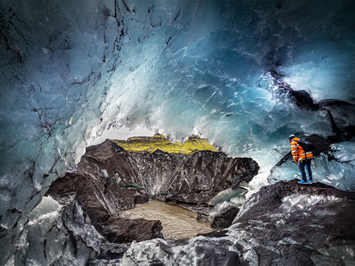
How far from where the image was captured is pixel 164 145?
16.1 metres

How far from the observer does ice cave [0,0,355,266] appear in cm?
205

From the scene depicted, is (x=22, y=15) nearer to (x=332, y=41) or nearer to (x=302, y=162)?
(x=332, y=41)

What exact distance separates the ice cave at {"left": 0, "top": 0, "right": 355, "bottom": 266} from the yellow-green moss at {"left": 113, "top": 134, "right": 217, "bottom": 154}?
26.1 feet

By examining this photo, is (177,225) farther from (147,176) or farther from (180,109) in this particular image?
(147,176)

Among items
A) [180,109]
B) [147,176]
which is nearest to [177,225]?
[180,109]

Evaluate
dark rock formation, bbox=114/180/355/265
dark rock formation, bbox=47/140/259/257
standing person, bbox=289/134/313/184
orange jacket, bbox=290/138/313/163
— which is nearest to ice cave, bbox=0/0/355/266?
dark rock formation, bbox=114/180/355/265

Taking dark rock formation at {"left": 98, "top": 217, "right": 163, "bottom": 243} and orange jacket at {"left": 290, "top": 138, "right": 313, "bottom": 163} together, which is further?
orange jacket at {"left": 290, "top": 138, "right": 313, "bottom": 163}

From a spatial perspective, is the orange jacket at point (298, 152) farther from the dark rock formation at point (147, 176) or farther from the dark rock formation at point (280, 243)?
the dark rock formation at point (147, 176)

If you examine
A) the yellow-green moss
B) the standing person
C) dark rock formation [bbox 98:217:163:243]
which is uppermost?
the yellow-green moss

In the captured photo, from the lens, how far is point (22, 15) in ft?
5.71

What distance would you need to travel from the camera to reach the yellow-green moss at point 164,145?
14.8 m

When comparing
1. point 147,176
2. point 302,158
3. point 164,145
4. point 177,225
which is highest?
point 164,145

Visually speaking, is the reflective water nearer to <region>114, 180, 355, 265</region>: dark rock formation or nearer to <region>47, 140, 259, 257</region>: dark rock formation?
<region>47, 140, 259, 257</region>: dark rock formation

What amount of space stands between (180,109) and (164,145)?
10837 millimetres
